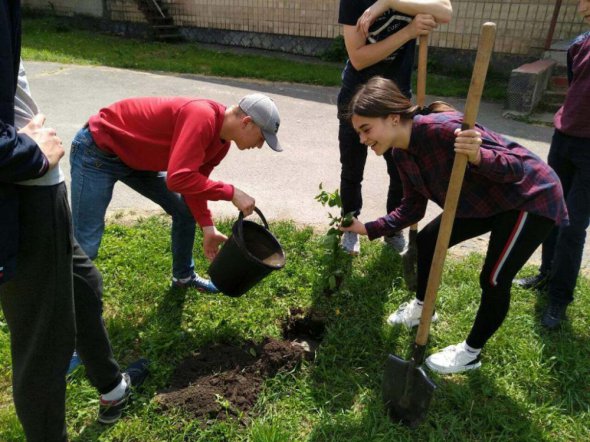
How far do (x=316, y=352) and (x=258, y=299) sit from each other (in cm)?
60

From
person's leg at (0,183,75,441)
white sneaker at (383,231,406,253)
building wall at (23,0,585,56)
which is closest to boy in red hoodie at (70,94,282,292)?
person's leg at (0,183,75,441)

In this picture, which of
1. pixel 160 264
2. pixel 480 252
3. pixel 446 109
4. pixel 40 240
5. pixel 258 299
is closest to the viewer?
pixel 40 240

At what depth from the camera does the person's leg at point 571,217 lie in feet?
9.50

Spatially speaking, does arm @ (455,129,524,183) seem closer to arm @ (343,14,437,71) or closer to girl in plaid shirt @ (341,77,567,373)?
girl in plaid shirt @ (341,77,567,373)

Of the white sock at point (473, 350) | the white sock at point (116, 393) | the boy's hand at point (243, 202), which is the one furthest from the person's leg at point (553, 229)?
the white sock at point (116, 393)

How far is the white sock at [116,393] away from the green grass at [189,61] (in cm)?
742

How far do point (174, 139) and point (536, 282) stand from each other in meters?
2.56

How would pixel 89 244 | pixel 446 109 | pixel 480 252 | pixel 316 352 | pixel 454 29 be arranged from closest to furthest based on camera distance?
pixel 446 109
pixel 89 244
pixel 316 352
pixel 480 252
pixel 454 29

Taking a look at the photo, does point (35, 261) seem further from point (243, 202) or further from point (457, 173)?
point (457, 173)

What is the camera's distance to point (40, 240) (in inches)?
64.2

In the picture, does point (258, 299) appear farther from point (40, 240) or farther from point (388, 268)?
point (40, 240)

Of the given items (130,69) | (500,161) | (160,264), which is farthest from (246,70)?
(500,161)

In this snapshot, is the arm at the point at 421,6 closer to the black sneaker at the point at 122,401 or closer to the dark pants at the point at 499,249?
the dark pants at the point at 499,249

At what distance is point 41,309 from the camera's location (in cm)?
170
